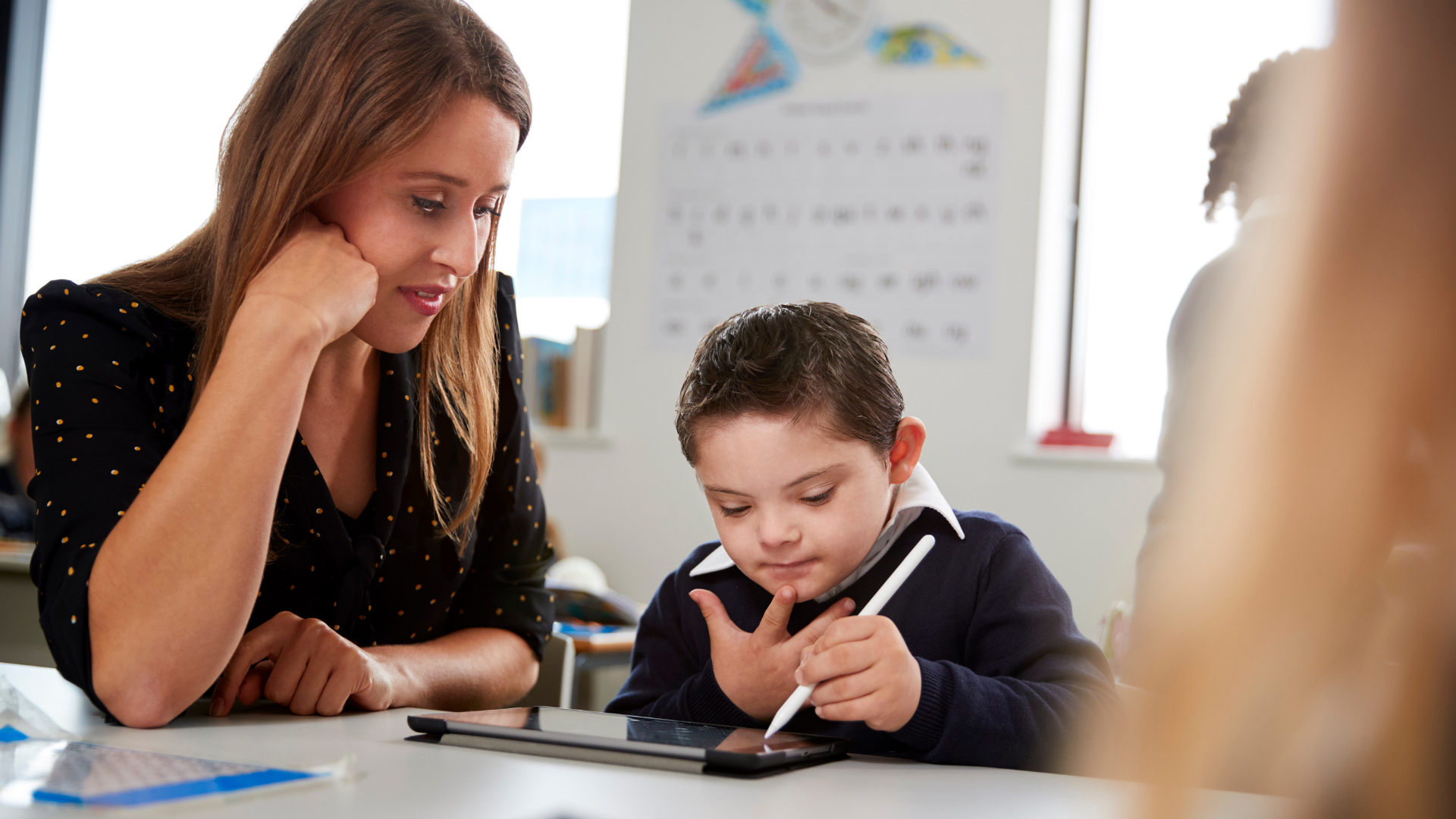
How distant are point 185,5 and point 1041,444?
3.88 metres

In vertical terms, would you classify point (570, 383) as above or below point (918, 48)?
below

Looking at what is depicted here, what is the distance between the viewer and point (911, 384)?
335 cm

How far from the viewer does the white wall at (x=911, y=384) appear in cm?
313

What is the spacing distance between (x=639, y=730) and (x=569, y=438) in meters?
2.96

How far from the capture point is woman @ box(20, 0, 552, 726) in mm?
841

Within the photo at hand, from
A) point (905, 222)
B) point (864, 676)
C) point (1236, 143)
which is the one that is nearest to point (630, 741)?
point (864, 676)

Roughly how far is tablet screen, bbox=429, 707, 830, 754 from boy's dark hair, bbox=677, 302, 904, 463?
0.31m

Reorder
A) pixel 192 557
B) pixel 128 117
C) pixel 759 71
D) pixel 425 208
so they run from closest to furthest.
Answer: pixel 192 557
pixel 425 208
pixel 759 71
pixel 128 117

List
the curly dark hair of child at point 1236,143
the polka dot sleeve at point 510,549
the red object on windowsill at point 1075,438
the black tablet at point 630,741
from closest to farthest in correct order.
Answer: the black tablet at point 630,741
the polka dot sleeve at point 510,549
the curly dark hair of child at point 1236,143
the red object on windowsill at point 1075,438

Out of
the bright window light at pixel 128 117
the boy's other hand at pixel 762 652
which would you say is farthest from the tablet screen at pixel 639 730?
the bright window light at pixel 128 117

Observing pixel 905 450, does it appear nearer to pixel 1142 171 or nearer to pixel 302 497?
pixel 302 497

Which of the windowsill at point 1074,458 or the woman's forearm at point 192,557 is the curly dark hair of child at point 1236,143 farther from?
the woman's forearm at point 192,557

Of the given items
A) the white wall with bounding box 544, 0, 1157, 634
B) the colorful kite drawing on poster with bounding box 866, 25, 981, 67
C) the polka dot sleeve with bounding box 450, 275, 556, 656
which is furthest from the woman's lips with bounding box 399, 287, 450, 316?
the colorful kite drawing on poster with bounding box 866, 25, 981, 67

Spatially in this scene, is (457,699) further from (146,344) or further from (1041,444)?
(1041,444)
